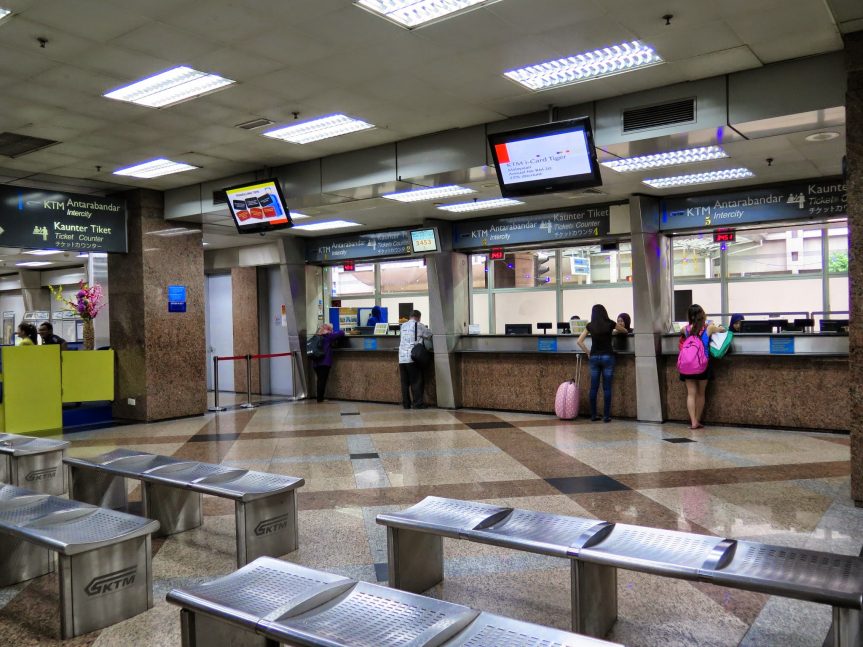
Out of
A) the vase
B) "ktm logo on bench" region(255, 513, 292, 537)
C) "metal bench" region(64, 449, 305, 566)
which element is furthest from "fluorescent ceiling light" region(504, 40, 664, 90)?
the vase

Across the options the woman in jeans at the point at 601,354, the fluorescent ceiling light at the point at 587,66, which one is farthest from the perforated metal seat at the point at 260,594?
the woman in jeans at the point at 601,354

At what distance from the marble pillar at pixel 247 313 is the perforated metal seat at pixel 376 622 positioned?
11.3m

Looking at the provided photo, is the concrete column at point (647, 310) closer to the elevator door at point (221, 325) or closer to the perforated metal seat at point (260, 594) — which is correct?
the perforated metal seat at point (260, 594)

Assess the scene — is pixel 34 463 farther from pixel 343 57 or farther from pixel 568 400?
pixel 568 400

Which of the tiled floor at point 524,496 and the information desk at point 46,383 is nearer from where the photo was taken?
the tiled floor at point 524,496

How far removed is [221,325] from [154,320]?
4.67 meters

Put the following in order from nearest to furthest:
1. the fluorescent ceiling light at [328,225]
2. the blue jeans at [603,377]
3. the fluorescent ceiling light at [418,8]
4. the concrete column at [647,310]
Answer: the fluorescent ceiling light at [418,8]
the concrete column at [647,310]
the blue jeans at [603,377]
the fluorescent ceiling light at [328,225]

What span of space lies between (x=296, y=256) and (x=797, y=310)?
7981mm

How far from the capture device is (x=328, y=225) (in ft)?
34.7

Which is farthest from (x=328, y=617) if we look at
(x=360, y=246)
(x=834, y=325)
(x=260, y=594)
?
(x=360, y=246)

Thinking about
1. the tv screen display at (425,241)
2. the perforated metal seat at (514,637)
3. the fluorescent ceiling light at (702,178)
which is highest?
the fluorescent ceiling light at (702,178)

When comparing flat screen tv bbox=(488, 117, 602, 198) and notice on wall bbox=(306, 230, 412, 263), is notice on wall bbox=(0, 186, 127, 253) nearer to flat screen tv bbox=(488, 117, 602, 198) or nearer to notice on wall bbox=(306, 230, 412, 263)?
notice on wall bbox=(306, 230, 412, 263)

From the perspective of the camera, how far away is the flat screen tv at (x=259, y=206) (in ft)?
23.4

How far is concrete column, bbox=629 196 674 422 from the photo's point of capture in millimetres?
8227
